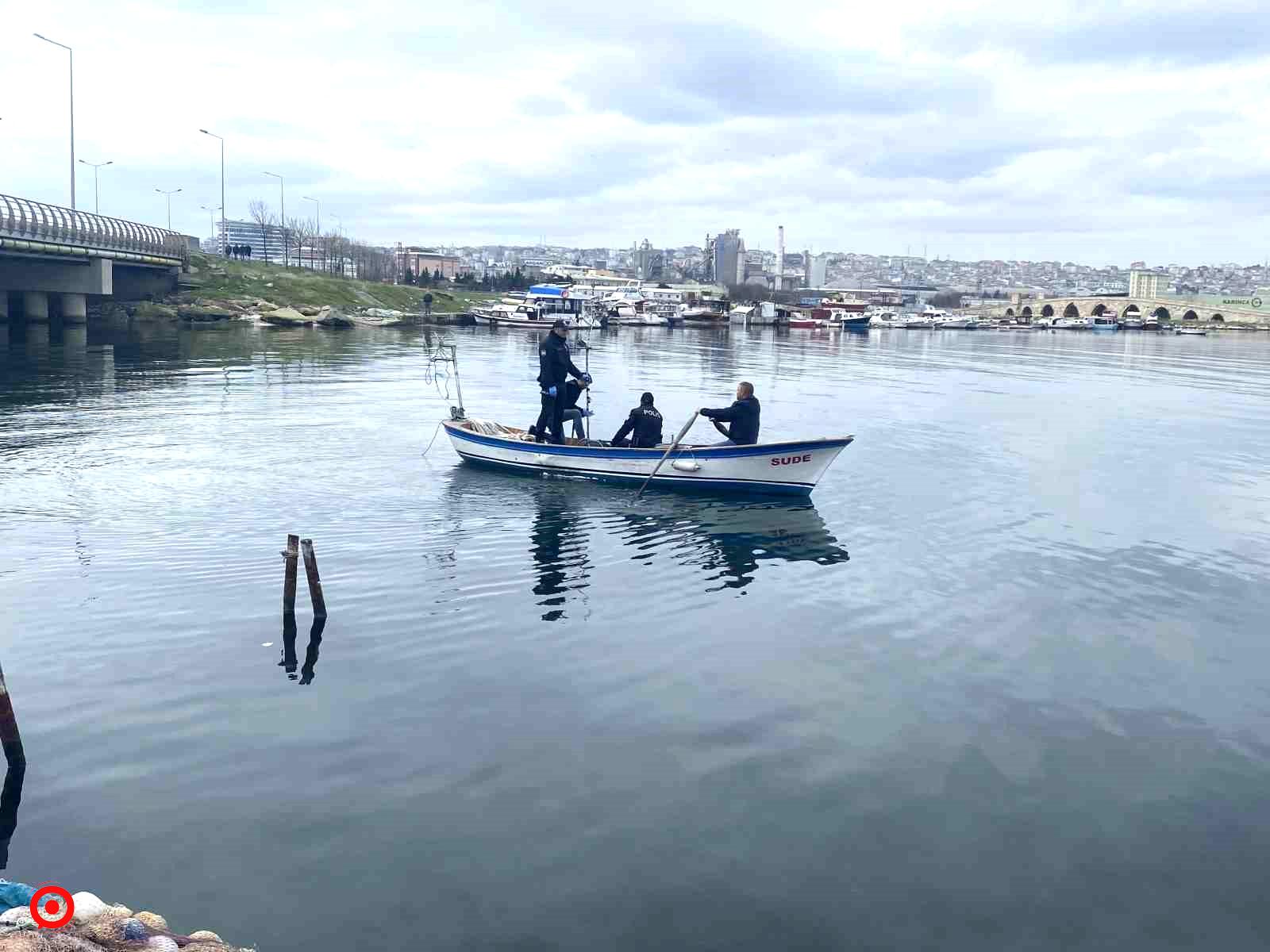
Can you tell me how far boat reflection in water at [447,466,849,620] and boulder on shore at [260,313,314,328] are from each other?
77440 mm

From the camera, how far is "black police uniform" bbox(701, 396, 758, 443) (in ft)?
80.9

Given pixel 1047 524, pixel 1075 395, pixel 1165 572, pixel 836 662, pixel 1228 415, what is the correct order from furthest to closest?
pixel 1075 395 < pixel 1228 415 < pixel 1047 524 < pixel 1165 572 < pixel 836 662

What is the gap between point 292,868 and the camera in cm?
946

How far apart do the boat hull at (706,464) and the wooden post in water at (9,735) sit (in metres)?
16.1

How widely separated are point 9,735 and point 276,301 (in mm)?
105547

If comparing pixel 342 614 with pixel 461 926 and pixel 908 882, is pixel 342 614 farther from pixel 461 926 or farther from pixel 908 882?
pixel 908 882

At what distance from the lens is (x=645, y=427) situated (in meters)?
25.5

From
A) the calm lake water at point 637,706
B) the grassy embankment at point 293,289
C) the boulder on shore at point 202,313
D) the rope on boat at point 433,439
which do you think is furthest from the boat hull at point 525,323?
the calm lake water at point 637,706

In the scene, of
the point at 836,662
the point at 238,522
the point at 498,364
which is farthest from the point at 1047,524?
the point at 498,364

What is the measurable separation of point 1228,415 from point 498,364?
42169 mm

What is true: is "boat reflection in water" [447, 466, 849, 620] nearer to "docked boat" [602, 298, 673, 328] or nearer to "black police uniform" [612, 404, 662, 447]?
"black police uniform" [612, 404, 662, 447]

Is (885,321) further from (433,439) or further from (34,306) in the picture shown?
(433,439)

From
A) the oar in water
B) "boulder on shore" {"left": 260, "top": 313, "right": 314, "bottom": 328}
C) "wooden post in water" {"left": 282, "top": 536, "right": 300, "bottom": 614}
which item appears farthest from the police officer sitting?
"boulder on shore" {"left": 260, "top": 313, "right": 314, "bottom": 328}

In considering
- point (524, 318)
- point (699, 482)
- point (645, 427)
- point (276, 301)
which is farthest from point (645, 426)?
point (524, 318)
